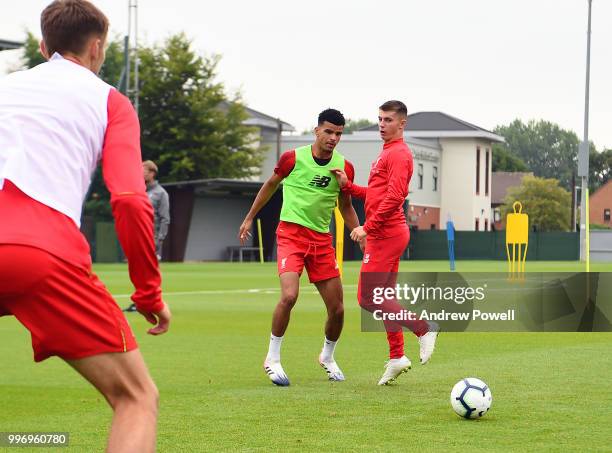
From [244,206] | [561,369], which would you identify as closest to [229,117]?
[244,206]

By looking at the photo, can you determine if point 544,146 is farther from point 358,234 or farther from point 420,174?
point 358,234

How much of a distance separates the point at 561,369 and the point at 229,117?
176ft

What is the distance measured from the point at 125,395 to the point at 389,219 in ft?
19.8

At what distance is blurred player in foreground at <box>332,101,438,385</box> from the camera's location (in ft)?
31.9

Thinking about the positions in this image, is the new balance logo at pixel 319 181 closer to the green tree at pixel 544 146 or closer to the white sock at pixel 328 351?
the white sock at pixel 328 351

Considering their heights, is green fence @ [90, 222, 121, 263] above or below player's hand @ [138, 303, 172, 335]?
below

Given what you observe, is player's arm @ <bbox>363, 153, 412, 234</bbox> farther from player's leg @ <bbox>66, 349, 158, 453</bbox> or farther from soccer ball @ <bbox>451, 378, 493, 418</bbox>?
player's leg @ <bbox>66, 349, 158, 453</bbox>

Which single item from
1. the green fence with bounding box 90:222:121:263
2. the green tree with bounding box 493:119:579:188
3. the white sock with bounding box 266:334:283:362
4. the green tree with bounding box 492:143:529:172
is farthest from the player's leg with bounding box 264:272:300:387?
the green tree with bounding box 493:119:579:188

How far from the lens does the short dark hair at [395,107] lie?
A: 982cm

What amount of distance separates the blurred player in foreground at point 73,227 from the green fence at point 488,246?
6086 cm

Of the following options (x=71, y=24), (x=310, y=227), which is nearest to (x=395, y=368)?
(x=310, y=227)

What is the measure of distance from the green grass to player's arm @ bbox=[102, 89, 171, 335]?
269cm

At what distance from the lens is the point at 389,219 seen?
998 centimetres

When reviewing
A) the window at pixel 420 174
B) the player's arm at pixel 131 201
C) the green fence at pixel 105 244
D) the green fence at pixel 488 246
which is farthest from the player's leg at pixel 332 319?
the window at pixel 420 174
